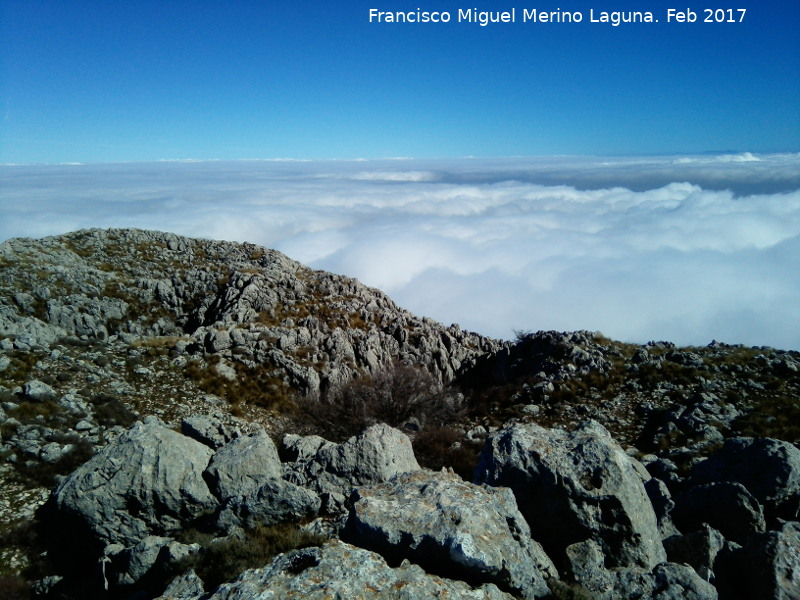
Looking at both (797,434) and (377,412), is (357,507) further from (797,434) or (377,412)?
(797,434)

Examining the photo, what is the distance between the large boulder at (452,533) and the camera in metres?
5.66

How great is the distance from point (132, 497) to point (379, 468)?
5260 millimetres

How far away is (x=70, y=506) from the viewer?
9203mm

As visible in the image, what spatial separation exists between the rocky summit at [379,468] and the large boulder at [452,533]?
0.10ft

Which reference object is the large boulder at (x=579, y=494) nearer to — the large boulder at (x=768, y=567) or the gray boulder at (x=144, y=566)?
the large boulder at (x=768, y=567)

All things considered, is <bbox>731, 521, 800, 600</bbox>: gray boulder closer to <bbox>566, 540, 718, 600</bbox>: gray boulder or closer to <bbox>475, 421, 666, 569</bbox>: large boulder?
<bbox>566, 540, 718, 600</bbox>: gray boulder

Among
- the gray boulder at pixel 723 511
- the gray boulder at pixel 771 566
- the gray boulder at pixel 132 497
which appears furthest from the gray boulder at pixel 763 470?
the gray boulder at pixel 132 497

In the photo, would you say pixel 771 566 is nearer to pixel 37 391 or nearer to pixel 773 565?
pixel 773 565

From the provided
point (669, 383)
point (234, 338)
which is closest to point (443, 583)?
point (669, 383)

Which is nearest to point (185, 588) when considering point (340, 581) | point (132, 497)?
point (340, 581)

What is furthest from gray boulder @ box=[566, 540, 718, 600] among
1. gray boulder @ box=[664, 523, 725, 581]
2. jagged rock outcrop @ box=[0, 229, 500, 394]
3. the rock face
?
jagged rock outcrop @ box=[0, 229, 500, 394]

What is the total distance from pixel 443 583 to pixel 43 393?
18.2 meters

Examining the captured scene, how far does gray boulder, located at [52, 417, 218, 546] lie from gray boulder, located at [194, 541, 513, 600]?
4473 mm

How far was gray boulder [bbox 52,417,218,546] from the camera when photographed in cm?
908
